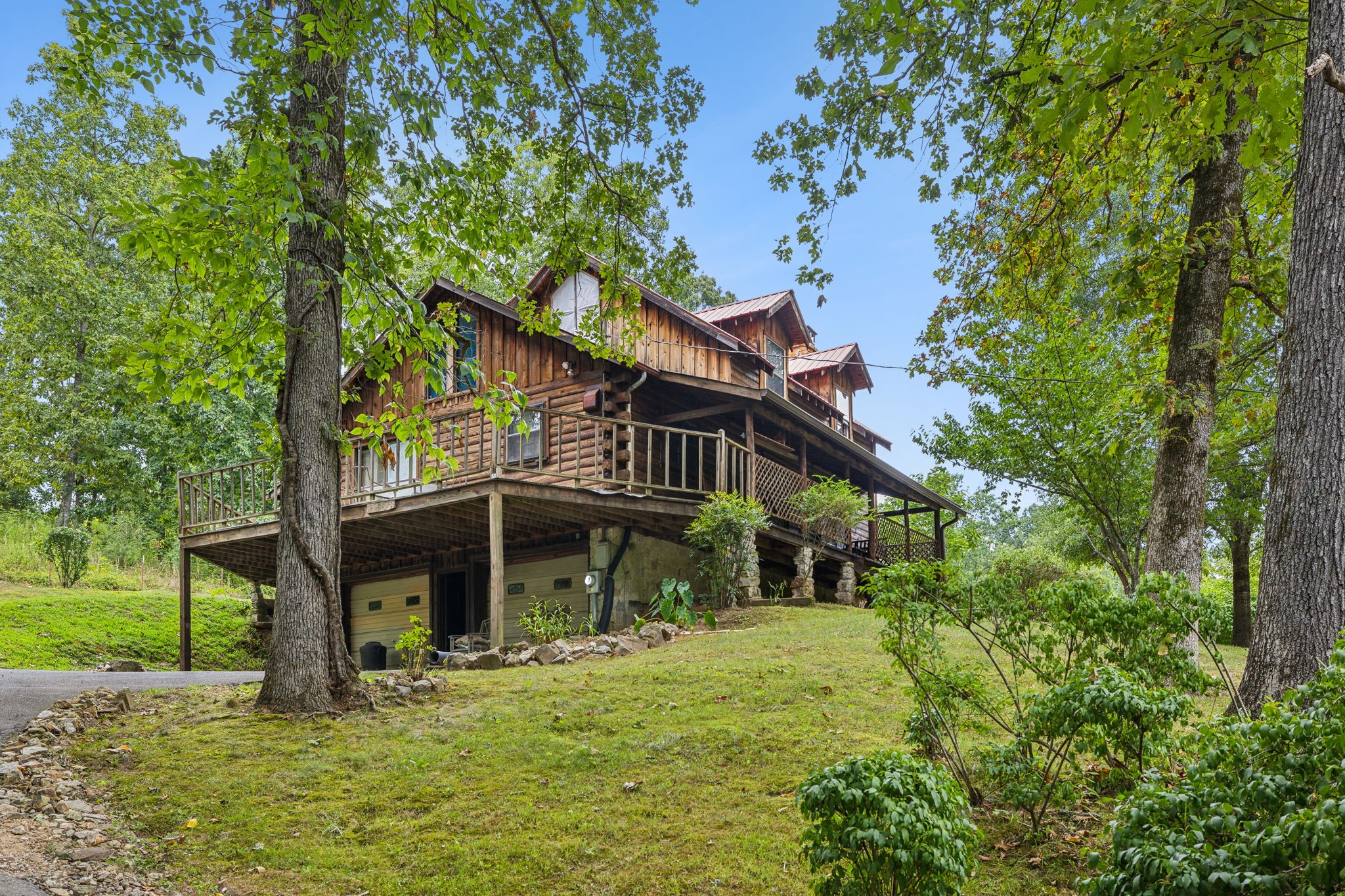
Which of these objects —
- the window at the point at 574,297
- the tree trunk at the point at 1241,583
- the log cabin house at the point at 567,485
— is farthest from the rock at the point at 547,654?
the tree trunk at the point at 1241,583

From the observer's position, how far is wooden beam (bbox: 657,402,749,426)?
1648cm

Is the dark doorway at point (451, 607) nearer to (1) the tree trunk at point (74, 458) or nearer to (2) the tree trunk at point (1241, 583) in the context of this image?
(1) the tree trunk at point (74, 458)

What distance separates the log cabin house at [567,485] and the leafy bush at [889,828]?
945cm

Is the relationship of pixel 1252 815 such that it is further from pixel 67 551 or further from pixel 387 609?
pixel 67 551

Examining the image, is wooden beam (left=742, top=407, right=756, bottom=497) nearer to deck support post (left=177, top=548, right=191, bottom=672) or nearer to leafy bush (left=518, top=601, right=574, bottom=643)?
leafy bush (left=518, top=601, right=574, bottom=643)

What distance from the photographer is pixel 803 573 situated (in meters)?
16.6

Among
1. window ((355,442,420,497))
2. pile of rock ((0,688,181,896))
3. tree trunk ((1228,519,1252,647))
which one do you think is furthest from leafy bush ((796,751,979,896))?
tree trunk ((1228,519,1252,647))

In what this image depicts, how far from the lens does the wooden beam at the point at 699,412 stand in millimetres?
16484

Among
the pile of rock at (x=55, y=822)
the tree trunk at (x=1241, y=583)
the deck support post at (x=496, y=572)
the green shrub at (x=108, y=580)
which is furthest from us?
the green shrub at (x=108, y=580)

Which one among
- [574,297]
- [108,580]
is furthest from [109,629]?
[574,297]

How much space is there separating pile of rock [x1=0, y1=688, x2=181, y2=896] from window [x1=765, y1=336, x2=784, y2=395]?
54.1 feet

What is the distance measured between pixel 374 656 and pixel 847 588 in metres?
9.70

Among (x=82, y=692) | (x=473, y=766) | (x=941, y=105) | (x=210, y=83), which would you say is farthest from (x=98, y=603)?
(x=941, y=105)

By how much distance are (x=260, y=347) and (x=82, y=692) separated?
12.3 ft
